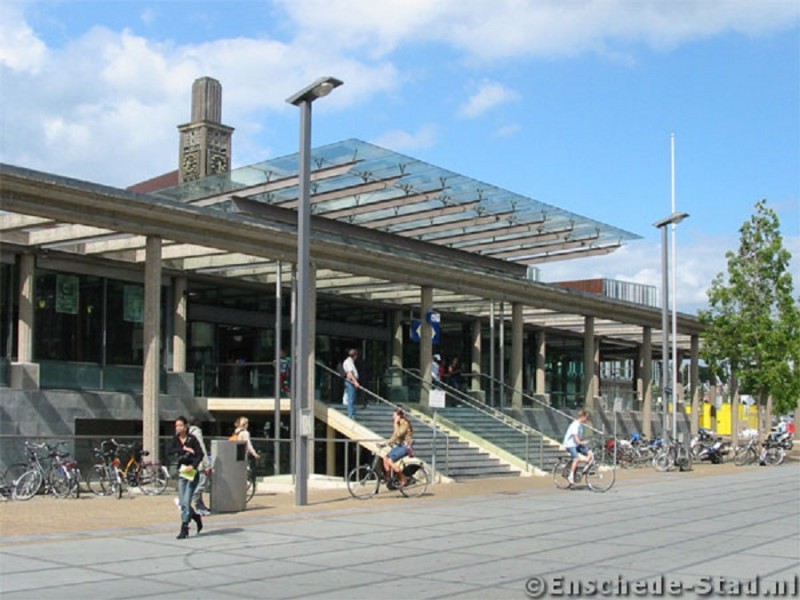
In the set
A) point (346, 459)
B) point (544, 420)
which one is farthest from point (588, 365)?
point (346, 459)

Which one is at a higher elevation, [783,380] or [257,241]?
[257,241]

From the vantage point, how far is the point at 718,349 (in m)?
39.3

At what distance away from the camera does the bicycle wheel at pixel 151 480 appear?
20.8 metres

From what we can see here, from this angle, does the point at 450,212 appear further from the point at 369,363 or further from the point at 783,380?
the point at 783,380

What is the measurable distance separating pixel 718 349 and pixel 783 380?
269 centimetres

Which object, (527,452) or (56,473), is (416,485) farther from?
(56,473)

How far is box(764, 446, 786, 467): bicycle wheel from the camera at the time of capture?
117ft

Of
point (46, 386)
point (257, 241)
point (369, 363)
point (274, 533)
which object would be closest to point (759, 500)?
point (274, 533)

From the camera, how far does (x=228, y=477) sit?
17.4 metres

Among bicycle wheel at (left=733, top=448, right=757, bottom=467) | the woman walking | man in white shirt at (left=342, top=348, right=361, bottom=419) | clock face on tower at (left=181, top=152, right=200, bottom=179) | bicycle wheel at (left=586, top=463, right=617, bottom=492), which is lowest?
bicycle wheel at (left=733, top=448, right=757, bottom=467)

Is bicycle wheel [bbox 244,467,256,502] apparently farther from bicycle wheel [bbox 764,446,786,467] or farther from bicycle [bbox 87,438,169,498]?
bicycle wheel [bbox 764,446,786,467]

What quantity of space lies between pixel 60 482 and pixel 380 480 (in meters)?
6.14

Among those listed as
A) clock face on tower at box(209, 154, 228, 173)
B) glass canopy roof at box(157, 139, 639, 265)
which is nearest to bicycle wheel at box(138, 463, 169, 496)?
glass canopy roof at box(157, 139, 639, 265)

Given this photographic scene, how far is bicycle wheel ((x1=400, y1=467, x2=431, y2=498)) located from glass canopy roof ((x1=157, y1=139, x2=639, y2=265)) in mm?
8511
